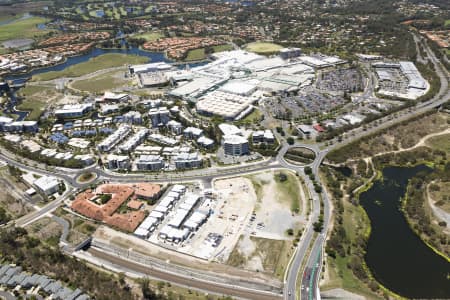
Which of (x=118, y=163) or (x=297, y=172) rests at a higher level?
(x=297, y=172)

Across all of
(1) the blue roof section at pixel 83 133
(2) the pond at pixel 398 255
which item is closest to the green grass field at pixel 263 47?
(1) the blue roof section at pixel 83 133

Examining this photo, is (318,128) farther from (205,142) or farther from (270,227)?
(270,227)

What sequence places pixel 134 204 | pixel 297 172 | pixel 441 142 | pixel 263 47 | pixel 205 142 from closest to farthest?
pixel 134 204 → pixel 297 172 → pixel 205 142 → pixel 441 142 → pixel 263 47

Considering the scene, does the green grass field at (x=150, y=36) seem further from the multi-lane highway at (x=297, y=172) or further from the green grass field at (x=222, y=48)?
the multi-lane highway at (x=297, y=172)

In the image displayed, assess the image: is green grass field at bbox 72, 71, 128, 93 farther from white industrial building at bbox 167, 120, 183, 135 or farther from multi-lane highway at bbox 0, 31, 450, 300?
multi-lane highway at bbox 0, 31, 450, 300

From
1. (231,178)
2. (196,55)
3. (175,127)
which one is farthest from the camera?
(196,55)

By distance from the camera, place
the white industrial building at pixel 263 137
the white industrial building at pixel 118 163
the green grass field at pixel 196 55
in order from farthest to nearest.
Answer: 1. the green grass field at pixel 196 55
2. the white industrial building at pixel 263 137
3. the white industrial building at pixel 118 163

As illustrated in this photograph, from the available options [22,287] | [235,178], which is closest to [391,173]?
[235,178]

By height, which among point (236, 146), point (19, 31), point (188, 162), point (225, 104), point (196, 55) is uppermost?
point (236, 146)

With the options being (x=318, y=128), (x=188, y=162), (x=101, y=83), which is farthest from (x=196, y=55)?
(x=188, y=162)
